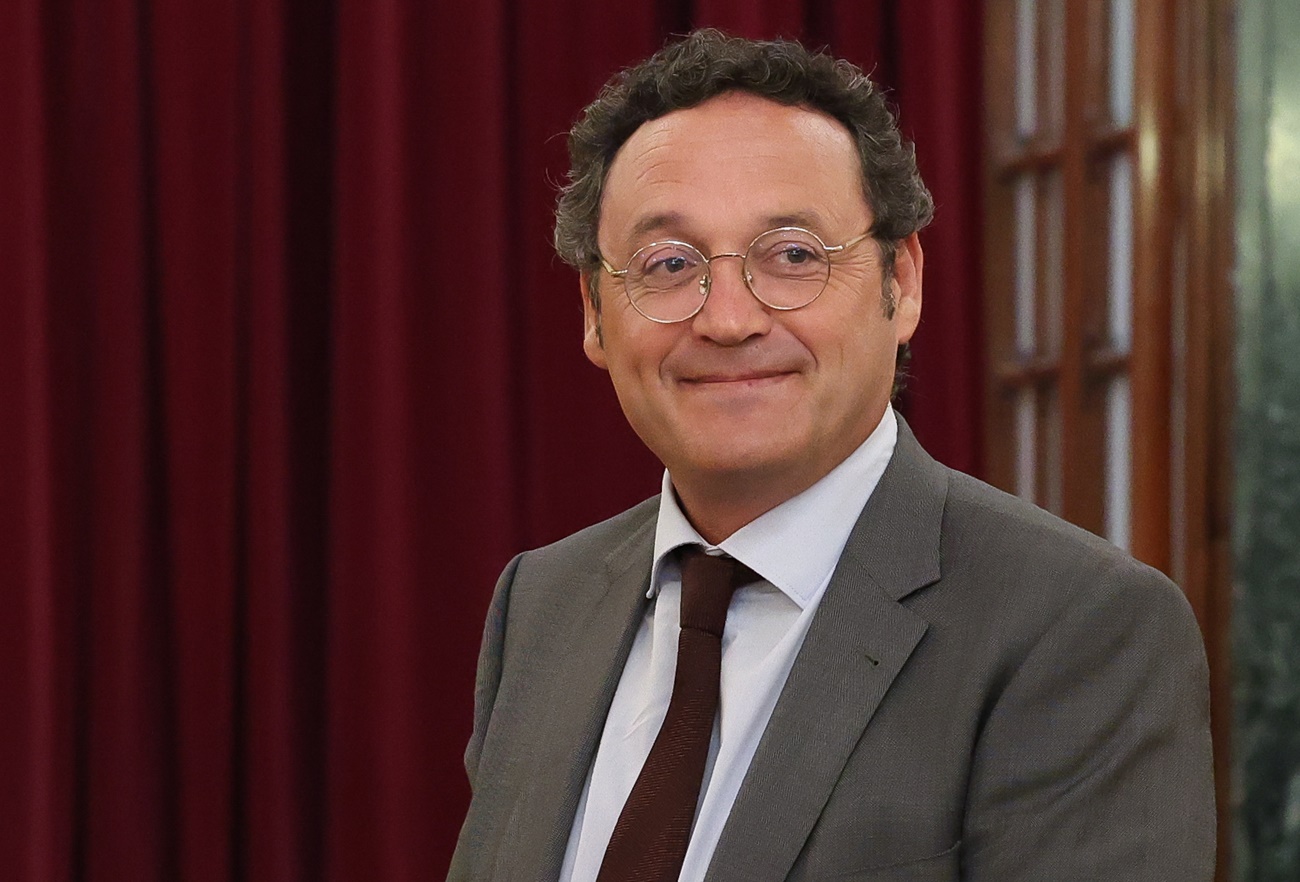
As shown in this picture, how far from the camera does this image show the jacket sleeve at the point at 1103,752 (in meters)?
1.14

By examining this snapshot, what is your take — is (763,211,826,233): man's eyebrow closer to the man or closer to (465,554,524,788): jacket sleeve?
the man

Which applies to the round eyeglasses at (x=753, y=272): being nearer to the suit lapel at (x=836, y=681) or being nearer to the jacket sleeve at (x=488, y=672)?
the suit lapel at (x=836, y=681)

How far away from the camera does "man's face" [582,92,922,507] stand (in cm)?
137

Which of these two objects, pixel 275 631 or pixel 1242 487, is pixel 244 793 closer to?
pixel 275 631

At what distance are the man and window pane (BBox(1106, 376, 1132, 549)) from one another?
2.78 feet

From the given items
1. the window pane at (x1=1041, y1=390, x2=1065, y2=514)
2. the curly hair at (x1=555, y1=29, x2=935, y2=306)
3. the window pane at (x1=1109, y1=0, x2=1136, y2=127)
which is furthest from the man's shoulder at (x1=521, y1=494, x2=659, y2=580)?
the window pane at (x1=1109, y1=0, x2=1136, y2=127)

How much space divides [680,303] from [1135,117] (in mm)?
1092

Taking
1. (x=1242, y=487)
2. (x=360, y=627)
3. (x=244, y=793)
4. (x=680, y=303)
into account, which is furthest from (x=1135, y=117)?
(x=244, y=793)

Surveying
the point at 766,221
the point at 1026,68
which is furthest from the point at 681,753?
the point at 1026,68

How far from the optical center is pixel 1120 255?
7.56 ft

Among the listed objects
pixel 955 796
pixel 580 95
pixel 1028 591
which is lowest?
pixel 955 796

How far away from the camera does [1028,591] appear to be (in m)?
1.25

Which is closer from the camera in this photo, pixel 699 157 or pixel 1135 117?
→ pixel 699 157

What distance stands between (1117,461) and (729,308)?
1.15 m
